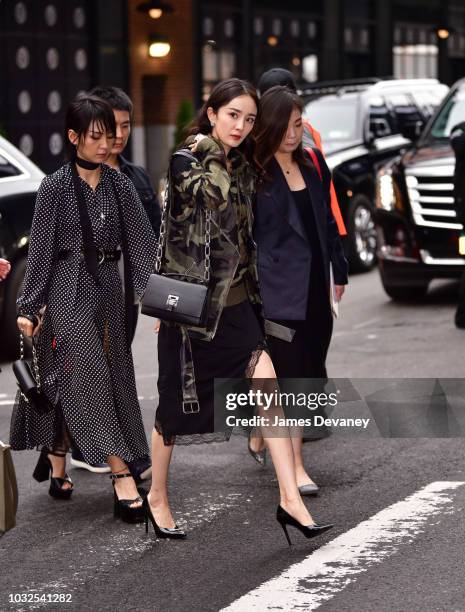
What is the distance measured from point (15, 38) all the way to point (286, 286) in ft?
50.2

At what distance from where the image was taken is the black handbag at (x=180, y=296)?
17.8 feet

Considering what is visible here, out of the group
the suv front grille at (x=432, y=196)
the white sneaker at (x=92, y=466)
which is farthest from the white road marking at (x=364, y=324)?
the white sneaker at (x=92, y=466)

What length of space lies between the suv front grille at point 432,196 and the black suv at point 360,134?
68.2 inches

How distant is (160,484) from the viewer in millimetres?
5805

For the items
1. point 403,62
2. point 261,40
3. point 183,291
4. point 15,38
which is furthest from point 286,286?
point 403,62

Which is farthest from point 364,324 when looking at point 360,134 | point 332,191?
point 332,191

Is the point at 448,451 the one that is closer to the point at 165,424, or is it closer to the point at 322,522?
the point at 322,522

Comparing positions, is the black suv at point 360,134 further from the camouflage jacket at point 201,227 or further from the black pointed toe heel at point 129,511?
the camouflage jacket at point 201,227

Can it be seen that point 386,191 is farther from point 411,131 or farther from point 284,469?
Answer: point 284,469

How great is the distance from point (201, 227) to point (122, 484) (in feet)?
4.26

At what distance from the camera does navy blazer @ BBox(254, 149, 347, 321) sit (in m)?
6.39

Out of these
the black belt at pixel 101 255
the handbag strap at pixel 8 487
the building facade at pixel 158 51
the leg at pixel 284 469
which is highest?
the building facade at pixel 158 51

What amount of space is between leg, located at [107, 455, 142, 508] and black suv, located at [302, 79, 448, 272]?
875 cm

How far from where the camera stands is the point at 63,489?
21.5 feet
